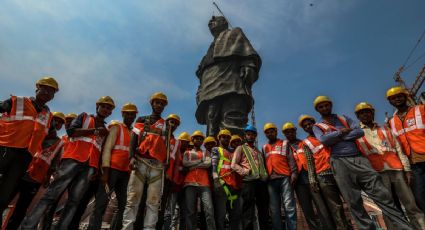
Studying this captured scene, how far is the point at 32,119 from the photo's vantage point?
365 cm

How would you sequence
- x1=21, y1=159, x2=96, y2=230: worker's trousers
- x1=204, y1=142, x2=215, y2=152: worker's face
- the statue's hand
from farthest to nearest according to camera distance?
the statue's hand, x1=204, y1=142, x2=215, y2=152: worker's face, x1=21, y1=159, x2=96, y2=230: worker's trousers

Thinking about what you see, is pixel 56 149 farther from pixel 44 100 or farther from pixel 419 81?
pixel 419 81

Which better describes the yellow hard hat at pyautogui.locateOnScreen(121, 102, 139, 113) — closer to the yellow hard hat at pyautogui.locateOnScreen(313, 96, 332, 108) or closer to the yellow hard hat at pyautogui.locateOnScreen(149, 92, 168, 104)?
the yellow hard hat at pyautogui.locateOnScreen(149, 92, 168, 104)

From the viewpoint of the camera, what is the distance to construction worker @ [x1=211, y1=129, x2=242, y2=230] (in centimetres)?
450

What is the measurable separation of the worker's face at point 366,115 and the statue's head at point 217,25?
935 cm

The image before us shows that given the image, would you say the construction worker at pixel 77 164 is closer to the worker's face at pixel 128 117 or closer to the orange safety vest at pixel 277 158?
the worker's face at pixel 128 117

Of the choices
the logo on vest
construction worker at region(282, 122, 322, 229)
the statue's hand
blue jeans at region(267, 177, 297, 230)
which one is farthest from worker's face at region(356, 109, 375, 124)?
the statue's hand

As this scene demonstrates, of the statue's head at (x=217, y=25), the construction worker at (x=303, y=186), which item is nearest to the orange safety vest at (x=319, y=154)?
the construction worker at (x=303, y=186)

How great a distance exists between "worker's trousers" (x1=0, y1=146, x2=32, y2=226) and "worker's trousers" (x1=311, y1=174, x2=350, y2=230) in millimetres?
3844

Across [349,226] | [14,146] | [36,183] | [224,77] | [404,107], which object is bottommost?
[349,226]

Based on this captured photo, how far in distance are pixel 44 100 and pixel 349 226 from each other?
4.39 metres

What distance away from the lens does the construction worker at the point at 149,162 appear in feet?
11.7

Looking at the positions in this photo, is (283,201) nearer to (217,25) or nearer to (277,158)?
(277,158)

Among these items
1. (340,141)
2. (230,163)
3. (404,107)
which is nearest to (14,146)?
(230,163)
